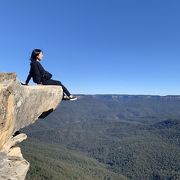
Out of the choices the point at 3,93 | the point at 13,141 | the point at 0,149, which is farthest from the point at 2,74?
the point at 13,141

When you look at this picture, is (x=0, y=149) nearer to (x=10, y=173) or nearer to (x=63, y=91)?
(x=10, y=173)

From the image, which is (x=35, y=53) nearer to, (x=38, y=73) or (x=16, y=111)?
(x=38, y=73)

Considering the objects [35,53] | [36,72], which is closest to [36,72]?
[36,72]

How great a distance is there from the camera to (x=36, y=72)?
2056 centimetres

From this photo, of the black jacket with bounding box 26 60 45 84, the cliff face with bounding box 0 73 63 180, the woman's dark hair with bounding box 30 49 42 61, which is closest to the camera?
the cliff face with bounding box 0 73 63 180

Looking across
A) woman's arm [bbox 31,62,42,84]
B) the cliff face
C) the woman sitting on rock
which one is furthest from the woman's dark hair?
the cliff face

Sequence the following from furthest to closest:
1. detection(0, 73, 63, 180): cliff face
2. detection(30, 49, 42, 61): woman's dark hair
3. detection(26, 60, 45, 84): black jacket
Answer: detection(26, 60, 45, 84): black jacket, detection(30, 49, 42, 61): woman's dark hair, detection(0, 73, 63, 180): cliff face

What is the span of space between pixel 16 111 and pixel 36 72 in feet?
14.6

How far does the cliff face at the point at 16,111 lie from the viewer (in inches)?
609

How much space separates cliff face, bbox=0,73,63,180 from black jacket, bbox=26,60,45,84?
76 centimetres

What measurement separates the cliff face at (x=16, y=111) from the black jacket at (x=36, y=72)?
0.76 m

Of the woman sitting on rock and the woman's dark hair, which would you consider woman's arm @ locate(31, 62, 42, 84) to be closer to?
the woman sitting on rock

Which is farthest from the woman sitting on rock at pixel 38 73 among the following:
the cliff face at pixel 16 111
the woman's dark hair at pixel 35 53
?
the cliff face at pixel 16 111

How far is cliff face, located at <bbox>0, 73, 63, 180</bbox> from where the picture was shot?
1548cm
